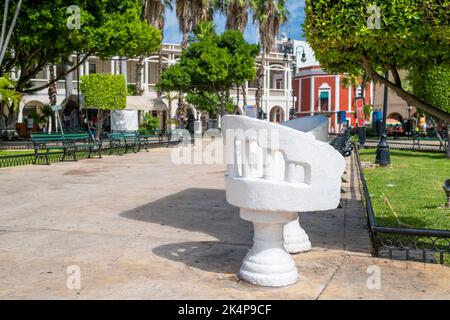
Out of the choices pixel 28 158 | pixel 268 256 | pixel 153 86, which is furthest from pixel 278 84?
pixel 268 256

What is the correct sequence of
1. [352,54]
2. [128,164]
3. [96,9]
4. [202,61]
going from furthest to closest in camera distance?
[202,61]
[96,9]
[128,164]
[352,54]

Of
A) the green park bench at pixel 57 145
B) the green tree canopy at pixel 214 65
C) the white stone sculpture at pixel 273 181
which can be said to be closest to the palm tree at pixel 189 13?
the green tree canopy at pixel 214 65

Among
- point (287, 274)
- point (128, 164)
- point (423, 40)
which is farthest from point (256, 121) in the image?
point (128, 164)

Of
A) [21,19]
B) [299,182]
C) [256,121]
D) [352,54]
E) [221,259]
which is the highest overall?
[21,19]

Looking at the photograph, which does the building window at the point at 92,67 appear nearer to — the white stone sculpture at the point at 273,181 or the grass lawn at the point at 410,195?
the grass lawn at the point at 410,195

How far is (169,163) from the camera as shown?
16109 mm

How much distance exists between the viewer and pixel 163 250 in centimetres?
539

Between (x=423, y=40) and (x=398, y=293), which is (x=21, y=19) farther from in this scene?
(x=398, y=293)

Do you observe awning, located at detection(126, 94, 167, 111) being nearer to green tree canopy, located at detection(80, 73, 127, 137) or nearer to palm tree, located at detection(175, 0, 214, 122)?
green tree canopy, located at detection(80, 73, 127, 137)

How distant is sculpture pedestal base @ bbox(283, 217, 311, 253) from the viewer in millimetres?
5297

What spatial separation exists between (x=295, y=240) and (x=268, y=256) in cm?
114

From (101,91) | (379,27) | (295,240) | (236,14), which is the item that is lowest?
(295,240)

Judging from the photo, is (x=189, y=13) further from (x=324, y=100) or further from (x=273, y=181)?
(x=273, y=181)

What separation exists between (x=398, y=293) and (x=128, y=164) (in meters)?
12.5
